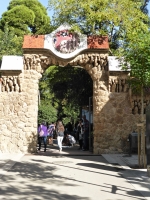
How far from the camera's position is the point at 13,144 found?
15.9 metres

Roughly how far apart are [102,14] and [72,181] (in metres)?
10.4

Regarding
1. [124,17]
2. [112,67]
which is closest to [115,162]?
[112,67]

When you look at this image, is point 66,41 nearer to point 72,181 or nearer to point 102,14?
point 102,14

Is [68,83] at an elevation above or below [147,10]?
below

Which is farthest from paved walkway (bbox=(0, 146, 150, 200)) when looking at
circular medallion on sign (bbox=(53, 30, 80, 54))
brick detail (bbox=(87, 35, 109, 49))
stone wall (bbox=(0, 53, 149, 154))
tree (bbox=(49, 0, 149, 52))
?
tree (bbox=(49, 0, 149, 52))

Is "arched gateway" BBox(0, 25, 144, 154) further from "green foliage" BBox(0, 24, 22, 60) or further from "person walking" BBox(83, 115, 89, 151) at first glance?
"green foliage" BBox(0, 24, 22, 60)

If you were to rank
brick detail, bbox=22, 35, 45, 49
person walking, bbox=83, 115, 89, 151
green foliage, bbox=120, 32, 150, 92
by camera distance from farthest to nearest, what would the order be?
person walking, bbox=83, 115, 89, 151, brick detail, bbox=22, 35, 45, 49, green foliage, bbox=120, 32, 150, 92

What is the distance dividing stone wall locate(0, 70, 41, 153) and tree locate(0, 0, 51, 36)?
23.1m

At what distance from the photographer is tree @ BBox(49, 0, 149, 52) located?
55.7 ft

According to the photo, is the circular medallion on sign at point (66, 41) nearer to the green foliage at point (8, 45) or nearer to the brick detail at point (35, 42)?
the brick detail at point (35, 42)

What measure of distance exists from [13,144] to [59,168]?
5382 millimetres

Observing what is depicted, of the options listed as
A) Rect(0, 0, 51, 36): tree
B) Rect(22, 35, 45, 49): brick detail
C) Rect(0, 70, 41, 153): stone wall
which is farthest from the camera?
Rect(0, 0, 51, 36): tree

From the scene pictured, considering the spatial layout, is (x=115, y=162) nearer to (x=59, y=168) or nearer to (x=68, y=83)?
(x=59, y=168)

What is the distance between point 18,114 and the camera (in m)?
16.0
